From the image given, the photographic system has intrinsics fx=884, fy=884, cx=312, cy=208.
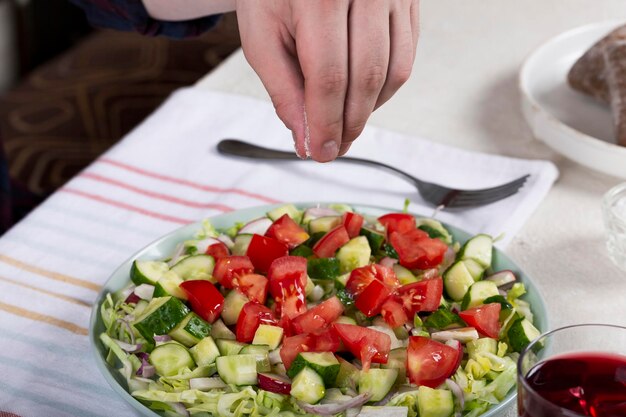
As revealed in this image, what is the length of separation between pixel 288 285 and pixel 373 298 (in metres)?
0.11

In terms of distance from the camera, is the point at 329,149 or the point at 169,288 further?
the point at 169,288

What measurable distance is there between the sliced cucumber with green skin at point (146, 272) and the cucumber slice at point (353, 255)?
0.76 ft

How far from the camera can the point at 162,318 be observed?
104cm

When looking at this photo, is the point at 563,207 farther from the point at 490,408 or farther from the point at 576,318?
the point at 490,408

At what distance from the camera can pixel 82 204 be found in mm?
1526

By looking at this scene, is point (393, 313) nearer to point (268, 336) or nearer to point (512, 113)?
point (268, 336)

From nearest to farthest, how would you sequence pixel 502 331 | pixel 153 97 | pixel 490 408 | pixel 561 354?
1. pixel 561 354
2. pixel 490 408
3. pixel 502 331
4. pixel 153 97

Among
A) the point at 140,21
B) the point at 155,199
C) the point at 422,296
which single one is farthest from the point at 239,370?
the point at 140,21

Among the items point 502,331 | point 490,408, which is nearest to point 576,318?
point 502,331

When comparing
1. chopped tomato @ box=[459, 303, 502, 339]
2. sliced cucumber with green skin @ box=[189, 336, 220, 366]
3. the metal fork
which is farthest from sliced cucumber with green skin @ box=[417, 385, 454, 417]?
the metal fork

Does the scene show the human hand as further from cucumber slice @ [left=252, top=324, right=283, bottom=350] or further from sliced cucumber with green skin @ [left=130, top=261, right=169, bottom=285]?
sliced cucumber with green skin @ [left=130, top=261, right=169, bottom=285]

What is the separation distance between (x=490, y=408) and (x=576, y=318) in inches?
14.6

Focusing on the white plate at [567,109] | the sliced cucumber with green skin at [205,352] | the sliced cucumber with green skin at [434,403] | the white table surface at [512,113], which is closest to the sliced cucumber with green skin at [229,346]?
the sliced cucumber with green skin at [205,352]

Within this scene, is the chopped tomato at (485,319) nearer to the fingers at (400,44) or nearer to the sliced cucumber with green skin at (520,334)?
the sliced cucumber with green skin at (520,334)
